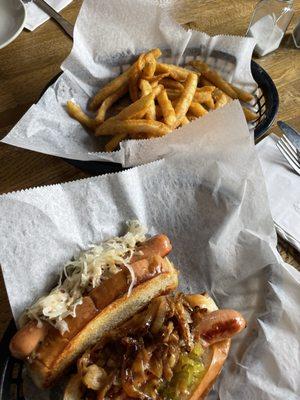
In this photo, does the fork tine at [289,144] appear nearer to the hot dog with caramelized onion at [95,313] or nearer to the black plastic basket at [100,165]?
the black plastic basket at [100,165]

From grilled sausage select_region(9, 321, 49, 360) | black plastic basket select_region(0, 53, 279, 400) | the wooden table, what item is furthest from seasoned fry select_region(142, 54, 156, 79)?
grilled sausage select_region(9, 321, 49, 360)

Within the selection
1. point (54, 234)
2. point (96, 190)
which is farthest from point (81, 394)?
point (96, 190)

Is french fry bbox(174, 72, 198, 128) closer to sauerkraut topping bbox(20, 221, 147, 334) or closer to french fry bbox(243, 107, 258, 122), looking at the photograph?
french fry bbox(243, 107, 258, 122)

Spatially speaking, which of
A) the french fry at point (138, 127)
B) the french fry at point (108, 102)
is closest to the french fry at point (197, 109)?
the french fry at point (138, 127)

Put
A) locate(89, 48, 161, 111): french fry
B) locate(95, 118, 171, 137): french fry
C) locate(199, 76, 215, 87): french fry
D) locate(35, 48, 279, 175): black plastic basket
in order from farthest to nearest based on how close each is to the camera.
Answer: locate(199, 76, 215, 87): french fry → locate(89, 48, 161, 111): french fry → locate(35, 48, 279, 175): black plastic basket → locate(95, 118, 171, 137): french fry

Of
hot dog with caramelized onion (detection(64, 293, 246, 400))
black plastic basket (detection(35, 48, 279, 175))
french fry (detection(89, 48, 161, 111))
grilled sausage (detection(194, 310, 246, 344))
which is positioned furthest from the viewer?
french fry (detection(89, 48, 161, 111))

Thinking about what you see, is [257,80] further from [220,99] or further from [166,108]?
[166,108]
